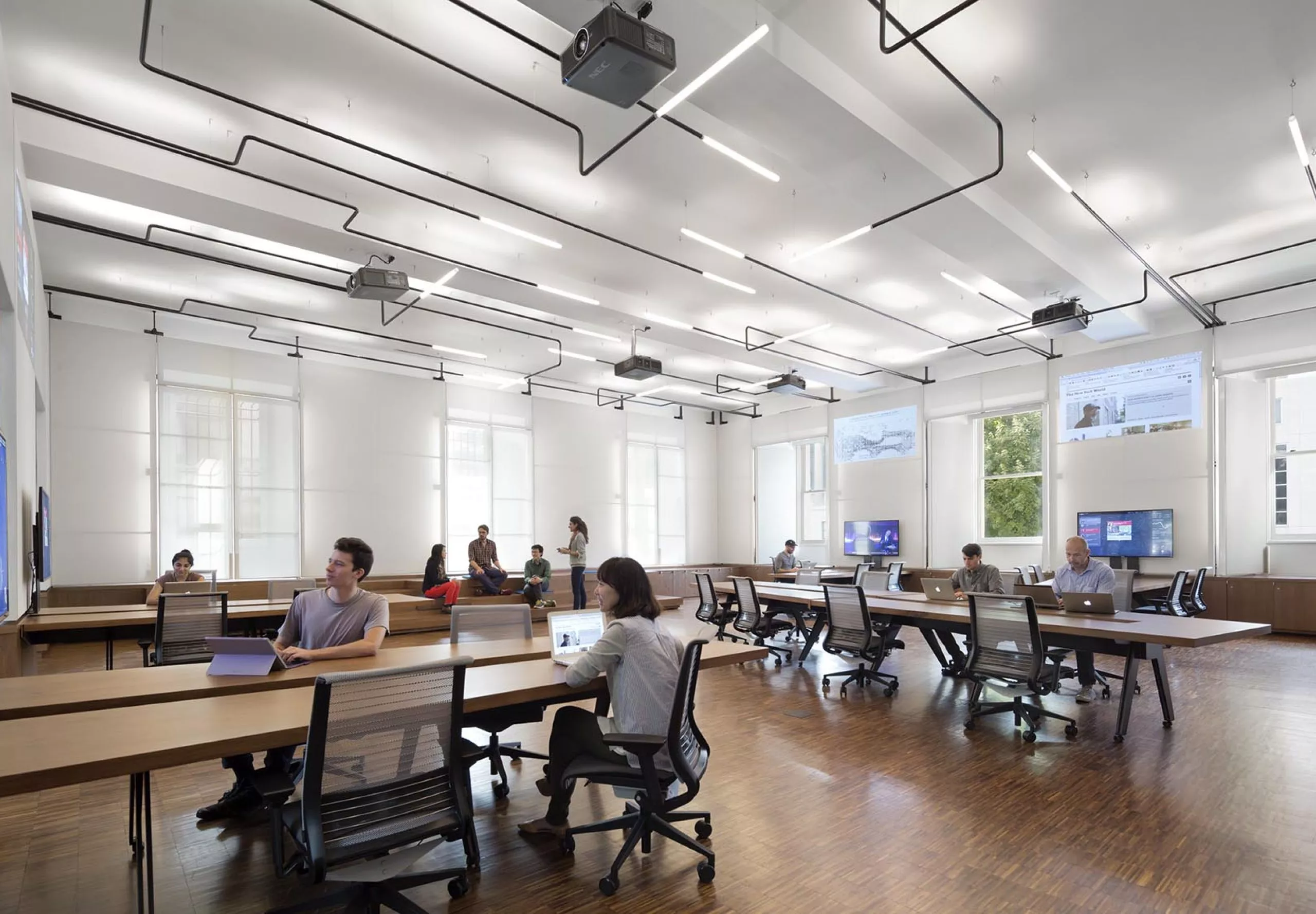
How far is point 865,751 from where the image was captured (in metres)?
4.46

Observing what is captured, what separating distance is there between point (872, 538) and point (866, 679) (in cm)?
810

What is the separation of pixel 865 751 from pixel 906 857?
149cm

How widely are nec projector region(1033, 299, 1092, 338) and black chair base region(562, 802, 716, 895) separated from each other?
6842mm

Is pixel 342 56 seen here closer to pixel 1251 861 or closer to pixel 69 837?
pixel 69 837

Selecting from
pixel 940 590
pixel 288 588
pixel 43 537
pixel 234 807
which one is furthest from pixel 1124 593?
pixel 43 537

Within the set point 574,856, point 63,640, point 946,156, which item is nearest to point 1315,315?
point 946,156

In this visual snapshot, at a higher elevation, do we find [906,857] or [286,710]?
[286,710]

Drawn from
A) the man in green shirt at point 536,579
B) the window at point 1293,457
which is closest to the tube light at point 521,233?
the man in green shirt at point 536,579

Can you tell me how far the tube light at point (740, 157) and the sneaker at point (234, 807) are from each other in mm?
4815

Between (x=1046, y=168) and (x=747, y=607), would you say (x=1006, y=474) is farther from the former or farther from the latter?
(x=1046, y=168)

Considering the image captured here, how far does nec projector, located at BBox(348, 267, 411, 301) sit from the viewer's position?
673 cm

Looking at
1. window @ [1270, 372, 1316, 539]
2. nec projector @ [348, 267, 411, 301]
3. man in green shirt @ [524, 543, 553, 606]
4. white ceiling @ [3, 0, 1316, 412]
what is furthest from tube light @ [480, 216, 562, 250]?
window @ [1270, 372, 1316, 539]

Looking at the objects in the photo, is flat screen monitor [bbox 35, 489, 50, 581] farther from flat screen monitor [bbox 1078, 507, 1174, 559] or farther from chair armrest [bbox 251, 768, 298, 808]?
flat screen monitor [bbox 1078, 507, 1174, 559]

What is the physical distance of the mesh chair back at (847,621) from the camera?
582 centimetres
